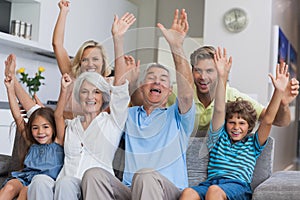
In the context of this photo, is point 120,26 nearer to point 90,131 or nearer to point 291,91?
point 90,131

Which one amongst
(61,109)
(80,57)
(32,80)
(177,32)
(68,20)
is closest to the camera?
(177,32)

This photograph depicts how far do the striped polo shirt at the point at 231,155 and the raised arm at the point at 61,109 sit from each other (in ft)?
2.27

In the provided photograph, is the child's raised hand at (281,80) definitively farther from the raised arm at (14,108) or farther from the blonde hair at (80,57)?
the raised arm at (14,108)

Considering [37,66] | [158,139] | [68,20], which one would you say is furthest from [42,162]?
[68,20]

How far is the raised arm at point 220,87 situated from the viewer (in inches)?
92.7

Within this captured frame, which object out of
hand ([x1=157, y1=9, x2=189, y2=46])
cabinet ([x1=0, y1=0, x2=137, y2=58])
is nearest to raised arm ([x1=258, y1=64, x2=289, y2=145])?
hand ([x1=157, y1=9, x2=189, y2=46])

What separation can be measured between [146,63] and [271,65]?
3.11m

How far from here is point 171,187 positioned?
224cm

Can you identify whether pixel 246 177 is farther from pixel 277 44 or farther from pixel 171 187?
pixel 277 44

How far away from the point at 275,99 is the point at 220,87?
0.86ft

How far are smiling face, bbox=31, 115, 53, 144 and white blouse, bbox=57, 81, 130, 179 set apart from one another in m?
0.19

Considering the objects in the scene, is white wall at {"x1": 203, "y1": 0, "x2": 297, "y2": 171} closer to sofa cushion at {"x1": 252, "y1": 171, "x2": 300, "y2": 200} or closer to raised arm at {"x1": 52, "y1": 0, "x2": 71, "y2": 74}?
raised arm at {"x1": 52, "y1": 0, "x2": 71, "y2": 74}

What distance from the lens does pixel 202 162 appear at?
8.32 feet

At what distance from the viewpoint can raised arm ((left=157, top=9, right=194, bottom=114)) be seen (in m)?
2.19
